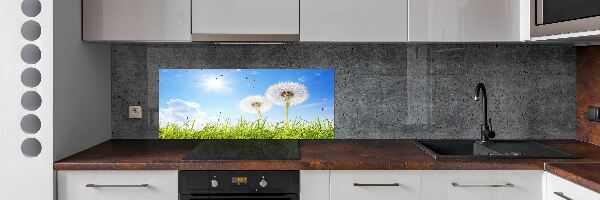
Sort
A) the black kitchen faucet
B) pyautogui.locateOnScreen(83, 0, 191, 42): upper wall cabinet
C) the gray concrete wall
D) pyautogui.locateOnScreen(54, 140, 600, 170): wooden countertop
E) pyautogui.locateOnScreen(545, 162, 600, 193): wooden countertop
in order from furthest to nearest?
the gray concrete wall < the black kitchen faucet < pyautogui.locateOnScreen(83, 0, 191, 42): upper wall cabinet < pyautogui.locateOnScreen(54, 140, 600, 170): wooden countertop < pyautogui.locateOnScreen(545, 162, 600, 193): wooden countertop

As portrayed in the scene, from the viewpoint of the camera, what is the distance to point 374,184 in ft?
7.74

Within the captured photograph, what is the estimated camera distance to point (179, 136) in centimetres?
308

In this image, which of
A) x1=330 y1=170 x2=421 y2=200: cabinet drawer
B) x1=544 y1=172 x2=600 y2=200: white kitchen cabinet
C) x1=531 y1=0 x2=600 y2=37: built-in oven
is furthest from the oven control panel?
x1=531 y1=0 x2=600 y2=37: built-in oven

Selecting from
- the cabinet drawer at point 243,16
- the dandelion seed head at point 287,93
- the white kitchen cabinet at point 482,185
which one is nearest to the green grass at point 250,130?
the dandelion seed head at point 287,93

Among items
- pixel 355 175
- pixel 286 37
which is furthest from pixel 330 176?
pixel 286 37

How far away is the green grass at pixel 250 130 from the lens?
3078mm

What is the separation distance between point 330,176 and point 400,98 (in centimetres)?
88

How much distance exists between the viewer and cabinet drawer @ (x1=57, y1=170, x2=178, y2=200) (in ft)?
7.75

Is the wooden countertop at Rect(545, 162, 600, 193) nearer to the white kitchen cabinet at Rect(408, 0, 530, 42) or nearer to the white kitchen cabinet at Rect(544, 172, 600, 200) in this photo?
the white kitchen cabinet at Rect(544, 172, 600, 200)
